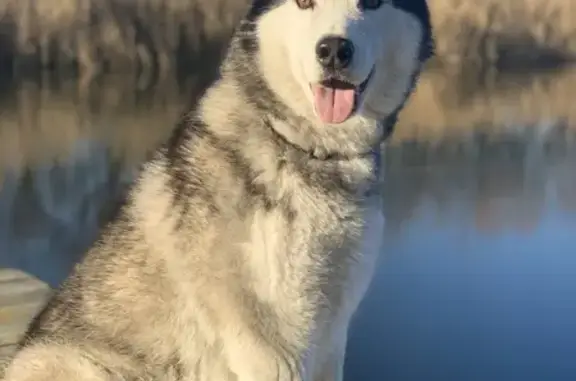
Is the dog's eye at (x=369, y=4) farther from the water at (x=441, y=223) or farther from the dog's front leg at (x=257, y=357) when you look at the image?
the water at (x=441, y=223)

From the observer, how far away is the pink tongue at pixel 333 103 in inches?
85.4

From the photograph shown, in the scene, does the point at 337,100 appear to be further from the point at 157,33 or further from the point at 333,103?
the point at 157,33

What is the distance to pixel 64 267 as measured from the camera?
588 centimetres

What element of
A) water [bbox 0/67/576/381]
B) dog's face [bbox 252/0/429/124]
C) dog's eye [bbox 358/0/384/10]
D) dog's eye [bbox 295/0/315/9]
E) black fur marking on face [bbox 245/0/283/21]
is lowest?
water [bbox 0/67/576/381]

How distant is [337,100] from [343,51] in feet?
0.54

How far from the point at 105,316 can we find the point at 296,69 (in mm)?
855

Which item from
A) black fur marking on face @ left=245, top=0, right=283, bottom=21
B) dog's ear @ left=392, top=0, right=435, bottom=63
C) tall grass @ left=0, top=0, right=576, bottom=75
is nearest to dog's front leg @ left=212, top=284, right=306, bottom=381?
black fur marking on face @ left=245, top=0, right=283, bottom=21

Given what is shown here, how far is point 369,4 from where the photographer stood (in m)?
2.18

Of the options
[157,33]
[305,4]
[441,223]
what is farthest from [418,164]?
[157,33]

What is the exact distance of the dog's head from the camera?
2.09 m

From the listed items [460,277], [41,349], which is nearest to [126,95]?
[460,277]

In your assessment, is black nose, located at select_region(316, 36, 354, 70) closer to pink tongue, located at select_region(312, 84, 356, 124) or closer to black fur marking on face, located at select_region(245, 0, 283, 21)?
pink tongue, located at select_region(312, 84, 356, 124)

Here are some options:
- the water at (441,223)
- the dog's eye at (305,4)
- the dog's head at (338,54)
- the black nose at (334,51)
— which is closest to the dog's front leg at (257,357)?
the dog's head at (338,54)

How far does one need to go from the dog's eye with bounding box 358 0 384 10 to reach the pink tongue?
0.73 feet
